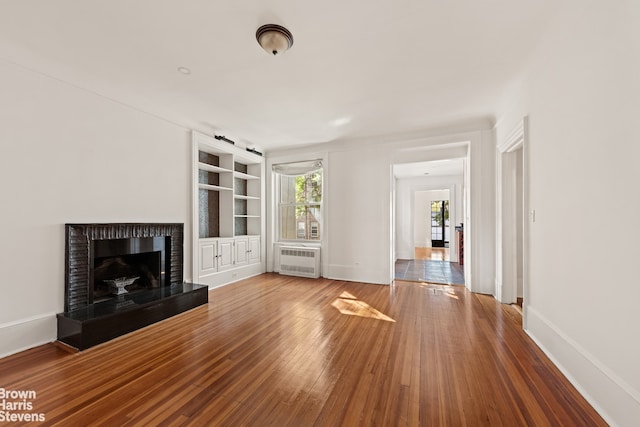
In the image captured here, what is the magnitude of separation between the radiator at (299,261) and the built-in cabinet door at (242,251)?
0.77 metres

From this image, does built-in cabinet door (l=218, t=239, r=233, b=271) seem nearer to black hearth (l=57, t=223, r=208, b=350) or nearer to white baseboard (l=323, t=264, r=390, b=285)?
black hearth (l=57, t=223, r=208, b=350)

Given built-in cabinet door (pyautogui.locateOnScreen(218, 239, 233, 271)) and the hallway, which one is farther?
the hallway

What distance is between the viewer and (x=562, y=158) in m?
2.02

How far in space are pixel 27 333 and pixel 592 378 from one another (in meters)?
4.57

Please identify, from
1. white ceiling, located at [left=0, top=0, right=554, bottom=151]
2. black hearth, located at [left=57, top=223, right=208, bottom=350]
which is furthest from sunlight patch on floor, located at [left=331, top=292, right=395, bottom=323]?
white ceiling, located at [left=0, top=0, right=554, bottom=151]

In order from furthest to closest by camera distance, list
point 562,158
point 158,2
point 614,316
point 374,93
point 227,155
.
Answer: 1. point 227,155
2. point 374,93
3. point 562,158
4. point 158,2
5. point 614,316

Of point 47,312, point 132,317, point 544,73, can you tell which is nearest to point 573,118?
point 544,73

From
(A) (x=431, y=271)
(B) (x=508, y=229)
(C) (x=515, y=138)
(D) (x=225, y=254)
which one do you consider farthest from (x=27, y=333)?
(A) (x=431, y=271)

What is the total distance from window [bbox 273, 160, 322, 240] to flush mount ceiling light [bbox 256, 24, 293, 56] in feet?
11.0

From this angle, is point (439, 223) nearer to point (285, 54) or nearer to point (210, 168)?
point (210, 168)

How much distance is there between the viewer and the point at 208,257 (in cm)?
443

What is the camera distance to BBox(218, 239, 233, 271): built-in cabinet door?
15.3ft

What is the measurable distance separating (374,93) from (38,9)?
3017mm

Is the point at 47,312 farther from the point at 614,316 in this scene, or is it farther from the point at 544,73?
the point at 544,73
